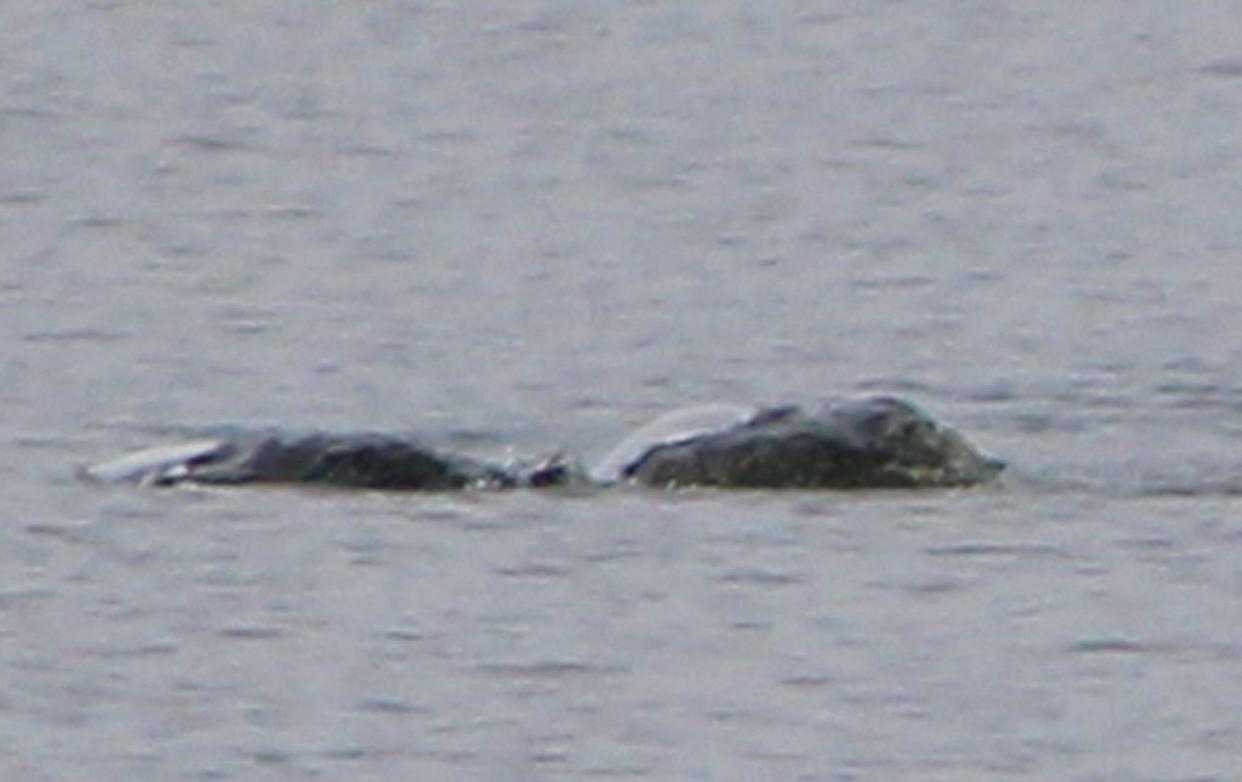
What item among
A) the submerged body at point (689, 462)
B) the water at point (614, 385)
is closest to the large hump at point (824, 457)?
the submerged body at point (689, 462)

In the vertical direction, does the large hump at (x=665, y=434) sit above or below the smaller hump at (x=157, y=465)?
below

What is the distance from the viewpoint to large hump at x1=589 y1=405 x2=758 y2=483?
24.0m

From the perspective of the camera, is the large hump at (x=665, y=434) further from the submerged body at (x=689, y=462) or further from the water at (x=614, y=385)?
the water at (x=614, y=385)

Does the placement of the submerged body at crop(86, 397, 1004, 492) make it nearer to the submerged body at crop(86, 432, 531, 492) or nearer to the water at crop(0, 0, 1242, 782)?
the submerged body at crop(86, 432, 531, 492)

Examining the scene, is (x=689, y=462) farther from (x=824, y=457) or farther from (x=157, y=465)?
(x=157, y=465)

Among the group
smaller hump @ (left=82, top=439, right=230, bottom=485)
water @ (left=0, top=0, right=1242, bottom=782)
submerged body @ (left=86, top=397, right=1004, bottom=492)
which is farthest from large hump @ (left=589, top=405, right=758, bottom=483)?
smaller hump @ (left=82, top=439, right=230, bottom=485)

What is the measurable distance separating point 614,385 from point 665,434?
2.78 metres

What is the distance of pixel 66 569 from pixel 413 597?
1409mm

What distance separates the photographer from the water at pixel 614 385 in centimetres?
1966

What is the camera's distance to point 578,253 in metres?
32.4

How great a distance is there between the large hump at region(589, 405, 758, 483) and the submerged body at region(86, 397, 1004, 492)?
0.01 metres

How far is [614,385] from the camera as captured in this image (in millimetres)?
26938

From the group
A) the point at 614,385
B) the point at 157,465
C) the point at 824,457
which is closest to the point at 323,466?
the point at 157,465

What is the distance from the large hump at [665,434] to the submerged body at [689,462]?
1 cm
